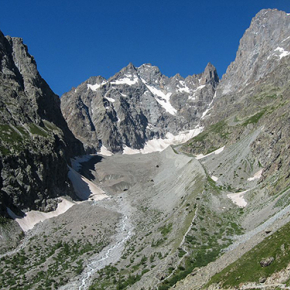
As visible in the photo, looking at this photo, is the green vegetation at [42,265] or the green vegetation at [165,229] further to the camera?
the green vegetation at [165,229]

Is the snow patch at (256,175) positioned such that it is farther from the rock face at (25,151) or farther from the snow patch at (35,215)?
the rock face at (25,151)

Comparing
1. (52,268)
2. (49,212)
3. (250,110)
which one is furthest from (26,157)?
(250,110)

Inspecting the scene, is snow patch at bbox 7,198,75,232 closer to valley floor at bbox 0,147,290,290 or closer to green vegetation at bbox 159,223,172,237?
valley floor at bbox 0,147,290,290

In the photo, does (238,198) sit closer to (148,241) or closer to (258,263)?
(148,241)

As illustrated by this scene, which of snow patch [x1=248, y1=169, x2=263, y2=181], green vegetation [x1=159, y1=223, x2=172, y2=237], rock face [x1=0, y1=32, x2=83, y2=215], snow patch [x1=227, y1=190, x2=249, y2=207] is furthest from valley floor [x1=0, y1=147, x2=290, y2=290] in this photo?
rock face [x1=0, y1=32, x2=83, y2=215]

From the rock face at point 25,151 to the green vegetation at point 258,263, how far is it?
7270 cm

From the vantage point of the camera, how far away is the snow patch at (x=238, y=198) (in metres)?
64.8

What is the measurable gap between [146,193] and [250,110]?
114m

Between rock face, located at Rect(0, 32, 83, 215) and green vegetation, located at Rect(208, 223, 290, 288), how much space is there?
72.7 meters

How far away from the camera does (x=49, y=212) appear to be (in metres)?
101

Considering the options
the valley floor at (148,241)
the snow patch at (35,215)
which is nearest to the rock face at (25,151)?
the snow patch at (35,215)

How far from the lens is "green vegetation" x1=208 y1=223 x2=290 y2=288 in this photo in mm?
23531

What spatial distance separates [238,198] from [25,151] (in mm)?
71769

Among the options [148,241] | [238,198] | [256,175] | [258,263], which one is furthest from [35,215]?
[258,263]
